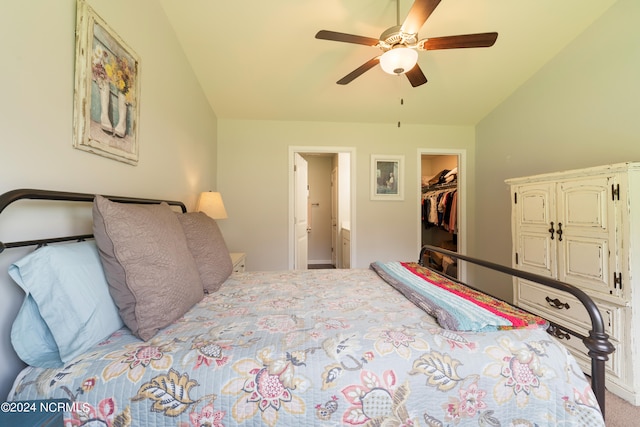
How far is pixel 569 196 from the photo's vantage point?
1830mm

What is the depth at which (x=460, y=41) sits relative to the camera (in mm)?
1602

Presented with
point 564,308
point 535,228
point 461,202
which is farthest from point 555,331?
point 461,202

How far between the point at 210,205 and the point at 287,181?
1.14m

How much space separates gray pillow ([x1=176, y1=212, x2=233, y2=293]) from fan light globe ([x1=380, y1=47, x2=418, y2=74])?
165cm

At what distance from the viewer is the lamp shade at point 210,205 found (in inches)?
99.7

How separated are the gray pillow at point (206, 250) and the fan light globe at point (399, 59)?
1.65m

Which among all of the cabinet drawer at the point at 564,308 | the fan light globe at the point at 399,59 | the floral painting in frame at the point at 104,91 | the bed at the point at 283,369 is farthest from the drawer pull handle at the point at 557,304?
the floral painting in frame at the point at 104,91

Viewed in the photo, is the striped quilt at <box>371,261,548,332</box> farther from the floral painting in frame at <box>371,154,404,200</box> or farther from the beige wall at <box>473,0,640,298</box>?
the floral painting in frame at <box>371,154,404,200</box>

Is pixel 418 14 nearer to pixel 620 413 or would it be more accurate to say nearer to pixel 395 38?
pixel 395 38

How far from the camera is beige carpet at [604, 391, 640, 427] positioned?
138 centimetres

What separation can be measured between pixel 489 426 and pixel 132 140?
2217 mm

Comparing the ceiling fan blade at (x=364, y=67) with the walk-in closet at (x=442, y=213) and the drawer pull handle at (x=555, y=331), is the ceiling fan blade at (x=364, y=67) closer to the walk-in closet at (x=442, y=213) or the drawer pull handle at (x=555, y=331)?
the drawer pull handle at (x=555, y=331)

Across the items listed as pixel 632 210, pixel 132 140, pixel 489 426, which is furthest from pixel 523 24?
pixel 132 140

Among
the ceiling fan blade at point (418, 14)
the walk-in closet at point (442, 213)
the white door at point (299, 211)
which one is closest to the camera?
the ceiling fan blade at point (418, 14)
